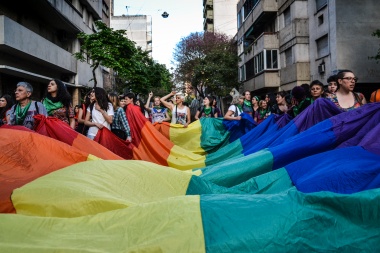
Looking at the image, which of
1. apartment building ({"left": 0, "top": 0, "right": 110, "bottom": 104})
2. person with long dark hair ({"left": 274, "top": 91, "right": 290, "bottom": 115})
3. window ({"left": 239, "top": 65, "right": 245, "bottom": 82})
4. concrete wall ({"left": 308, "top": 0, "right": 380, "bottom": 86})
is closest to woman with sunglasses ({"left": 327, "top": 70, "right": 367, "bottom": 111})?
person with long dark hair ({"left": 274, "top": 91, "right": 290, "bottom": 115})

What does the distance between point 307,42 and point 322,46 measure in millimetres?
1790

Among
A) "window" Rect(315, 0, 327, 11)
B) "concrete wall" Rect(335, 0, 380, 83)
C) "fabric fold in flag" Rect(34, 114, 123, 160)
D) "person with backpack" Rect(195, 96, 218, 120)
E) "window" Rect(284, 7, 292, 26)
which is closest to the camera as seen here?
"fabric fold in flag" Rect(34, 114, 123, 160)

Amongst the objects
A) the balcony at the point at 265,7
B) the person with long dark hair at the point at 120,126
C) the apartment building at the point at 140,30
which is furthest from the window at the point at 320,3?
the apartment building at the point at 140,30

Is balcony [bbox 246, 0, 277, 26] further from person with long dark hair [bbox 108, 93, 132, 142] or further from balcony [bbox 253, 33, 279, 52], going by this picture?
person with long dark hair [bbox 108, 93, 132, 142]

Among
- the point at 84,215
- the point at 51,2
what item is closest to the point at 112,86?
the point at 51,2

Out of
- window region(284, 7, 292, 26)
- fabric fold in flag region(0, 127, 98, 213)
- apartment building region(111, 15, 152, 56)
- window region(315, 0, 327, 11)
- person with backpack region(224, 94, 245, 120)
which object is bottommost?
fabric fold in flag region(0, 127, 98, 213)

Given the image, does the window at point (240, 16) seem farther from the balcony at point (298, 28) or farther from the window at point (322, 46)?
the window at point (322, 46)

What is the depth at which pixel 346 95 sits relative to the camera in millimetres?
5668

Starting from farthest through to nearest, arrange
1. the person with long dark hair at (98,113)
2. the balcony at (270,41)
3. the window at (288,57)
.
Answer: the balcony at (270,41), the window at (288,57), the person with long dark hair at (98,113)

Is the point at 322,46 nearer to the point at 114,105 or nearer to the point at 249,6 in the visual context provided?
the point at 249,6

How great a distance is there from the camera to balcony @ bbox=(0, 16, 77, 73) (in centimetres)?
1612

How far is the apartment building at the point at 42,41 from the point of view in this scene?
17.4 meters

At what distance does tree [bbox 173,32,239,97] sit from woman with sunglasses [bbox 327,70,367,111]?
3010 cm

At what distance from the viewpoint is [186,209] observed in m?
2.28
